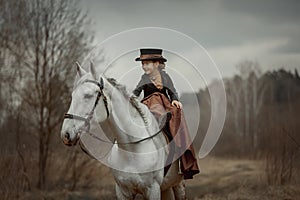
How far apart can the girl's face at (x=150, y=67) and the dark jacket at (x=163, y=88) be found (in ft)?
0.17

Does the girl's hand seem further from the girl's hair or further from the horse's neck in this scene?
the horse's neck

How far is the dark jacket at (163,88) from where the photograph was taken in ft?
13.9

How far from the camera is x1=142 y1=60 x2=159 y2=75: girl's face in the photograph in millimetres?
4223

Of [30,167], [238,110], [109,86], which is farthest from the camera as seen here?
[238,110]

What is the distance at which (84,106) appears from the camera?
3.46 metres

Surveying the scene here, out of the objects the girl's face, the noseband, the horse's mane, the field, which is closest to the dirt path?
the field

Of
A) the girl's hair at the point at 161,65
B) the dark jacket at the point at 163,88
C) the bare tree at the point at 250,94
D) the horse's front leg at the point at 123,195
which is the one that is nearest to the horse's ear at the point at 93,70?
the dark jacket at the point at 163,88

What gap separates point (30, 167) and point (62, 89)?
198 cm

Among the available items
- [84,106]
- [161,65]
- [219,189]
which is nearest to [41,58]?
[219,189]

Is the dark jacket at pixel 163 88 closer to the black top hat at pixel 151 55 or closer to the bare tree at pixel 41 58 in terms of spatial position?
the black top hat at pixel 151 55

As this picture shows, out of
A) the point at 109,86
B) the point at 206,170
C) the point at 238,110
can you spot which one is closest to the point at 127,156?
the point at 109,86

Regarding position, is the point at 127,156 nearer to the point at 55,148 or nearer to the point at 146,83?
the point at 146,83

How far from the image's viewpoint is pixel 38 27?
1070 centimetres

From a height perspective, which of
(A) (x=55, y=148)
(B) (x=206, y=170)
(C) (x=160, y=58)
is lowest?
(B) (x=206, y=170)
